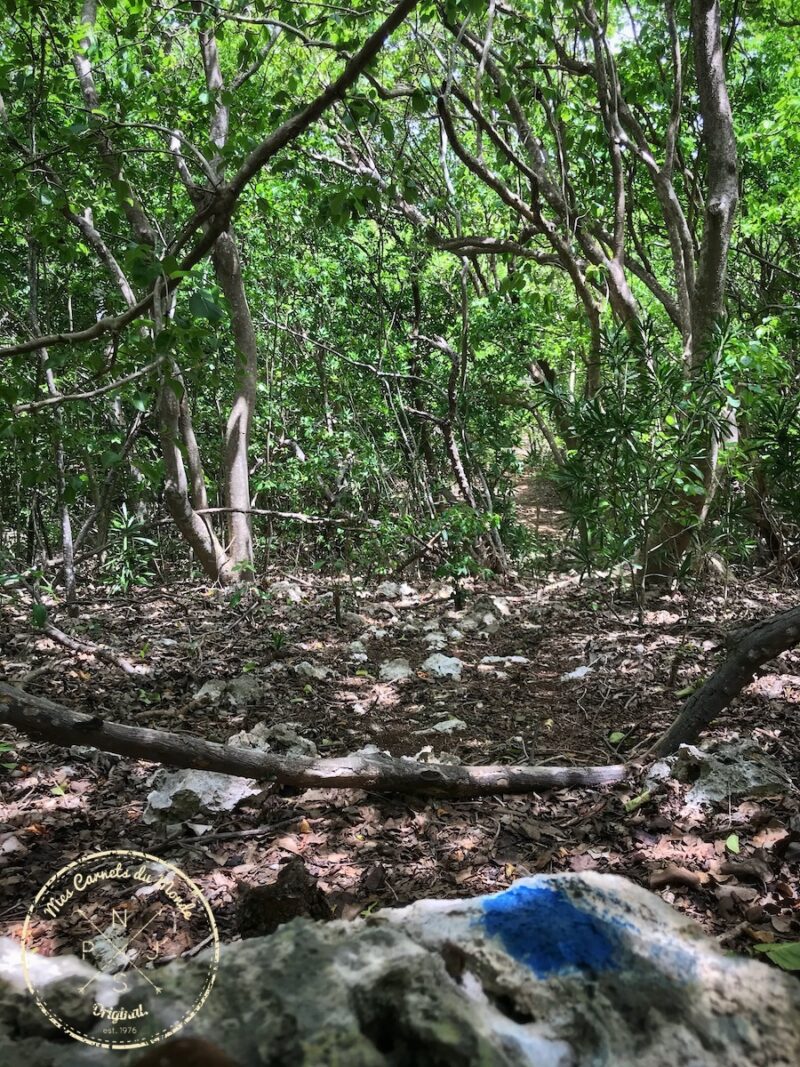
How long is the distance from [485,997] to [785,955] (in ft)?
2.77

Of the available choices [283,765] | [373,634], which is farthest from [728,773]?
[373,634]

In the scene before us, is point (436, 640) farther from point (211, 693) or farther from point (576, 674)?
point (211, 693)

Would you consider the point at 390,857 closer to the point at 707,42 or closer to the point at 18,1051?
the point at 18,1051

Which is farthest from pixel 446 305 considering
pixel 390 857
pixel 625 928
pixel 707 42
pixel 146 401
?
pixel 625 928

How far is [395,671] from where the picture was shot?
4.48 meters

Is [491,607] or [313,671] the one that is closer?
[313,671]

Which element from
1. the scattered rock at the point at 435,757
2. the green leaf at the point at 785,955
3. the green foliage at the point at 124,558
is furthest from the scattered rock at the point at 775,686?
the green foliage at the point at 124,558

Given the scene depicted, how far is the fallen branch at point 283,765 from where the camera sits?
2359 mm

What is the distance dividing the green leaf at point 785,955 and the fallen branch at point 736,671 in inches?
42.4

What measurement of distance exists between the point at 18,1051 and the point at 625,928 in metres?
0.92

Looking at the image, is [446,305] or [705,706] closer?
[705,706]

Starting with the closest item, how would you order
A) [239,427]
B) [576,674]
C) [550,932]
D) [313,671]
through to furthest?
1. [550,932]
2. [576,674]
3. [313,671]
4. [239,427]

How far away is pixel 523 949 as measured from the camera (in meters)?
1.12

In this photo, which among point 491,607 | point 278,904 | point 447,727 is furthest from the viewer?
point 491,607
